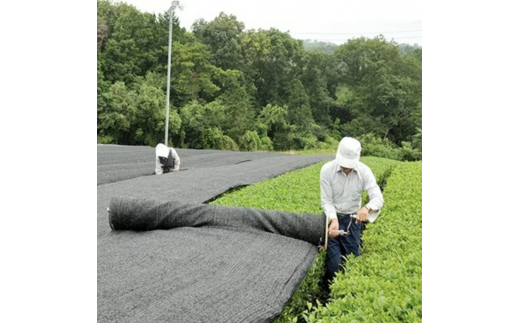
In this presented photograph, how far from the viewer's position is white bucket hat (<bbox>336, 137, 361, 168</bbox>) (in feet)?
8.44

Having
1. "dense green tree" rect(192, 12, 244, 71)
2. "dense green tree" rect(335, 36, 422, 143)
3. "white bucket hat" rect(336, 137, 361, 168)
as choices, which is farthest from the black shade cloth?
"dense green tree" rect(192, 12, 244, 71)

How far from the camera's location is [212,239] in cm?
297

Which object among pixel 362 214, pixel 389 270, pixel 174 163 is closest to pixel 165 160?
pixel 174 163

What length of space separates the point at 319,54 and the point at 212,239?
1312 millimetres

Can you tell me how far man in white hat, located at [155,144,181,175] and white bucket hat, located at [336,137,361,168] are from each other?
1.31 m

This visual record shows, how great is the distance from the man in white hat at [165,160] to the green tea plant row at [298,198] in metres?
0.43

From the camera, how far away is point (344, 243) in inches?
108

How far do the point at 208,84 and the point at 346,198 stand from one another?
1.24m

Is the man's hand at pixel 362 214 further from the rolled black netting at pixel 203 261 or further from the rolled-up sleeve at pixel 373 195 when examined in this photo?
the rolled black netting at pixel 203 261

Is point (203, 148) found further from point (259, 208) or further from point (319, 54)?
point (319, 54)

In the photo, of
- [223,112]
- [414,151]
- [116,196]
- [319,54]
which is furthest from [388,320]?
[116,196]

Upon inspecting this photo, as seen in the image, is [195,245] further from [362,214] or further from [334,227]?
[362,214]

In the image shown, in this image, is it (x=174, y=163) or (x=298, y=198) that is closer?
(x=298, y=198)

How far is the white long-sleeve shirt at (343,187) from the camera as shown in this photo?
2643 mm
